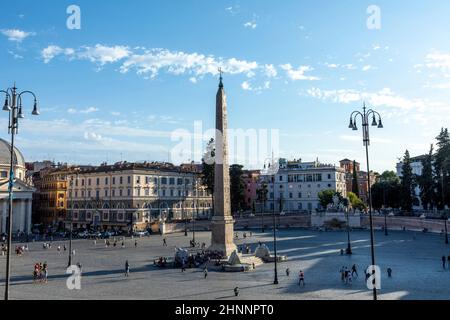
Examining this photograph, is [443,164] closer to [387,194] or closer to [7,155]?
[387,194]

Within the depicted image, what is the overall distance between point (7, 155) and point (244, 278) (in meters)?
57.8

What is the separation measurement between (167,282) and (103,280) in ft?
12.7

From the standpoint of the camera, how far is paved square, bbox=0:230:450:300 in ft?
69.9

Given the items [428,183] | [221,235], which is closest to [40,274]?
[221,235]

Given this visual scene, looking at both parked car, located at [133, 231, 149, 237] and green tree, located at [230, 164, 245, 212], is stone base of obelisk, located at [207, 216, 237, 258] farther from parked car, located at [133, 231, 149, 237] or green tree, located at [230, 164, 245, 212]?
green tree, located at [230, 164, 245, 212]

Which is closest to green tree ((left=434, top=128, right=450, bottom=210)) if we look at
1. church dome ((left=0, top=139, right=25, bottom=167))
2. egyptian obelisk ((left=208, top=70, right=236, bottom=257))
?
egyptian obelisk ((left=208, top=70, right=236, bottom=257))

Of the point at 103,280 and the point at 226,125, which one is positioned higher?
the point at 226,125

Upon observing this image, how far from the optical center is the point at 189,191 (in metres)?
77.6

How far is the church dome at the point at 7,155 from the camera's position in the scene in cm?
7025

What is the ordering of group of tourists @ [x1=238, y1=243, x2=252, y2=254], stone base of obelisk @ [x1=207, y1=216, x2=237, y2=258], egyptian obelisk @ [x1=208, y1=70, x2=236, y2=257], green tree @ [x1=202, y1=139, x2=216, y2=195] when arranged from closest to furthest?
stone base of obelisk @ [x1=207, y1=216, x2=237, y2=258], egyptian obelisk @ [x1=208, y1=70, x2=236, y2=257], group of tourists @ [x1=238, y1=243, x2=252, y2=254], green tree @ [x1=202, y1=139, x2=216, y2=195]

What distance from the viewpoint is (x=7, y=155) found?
2803 inches

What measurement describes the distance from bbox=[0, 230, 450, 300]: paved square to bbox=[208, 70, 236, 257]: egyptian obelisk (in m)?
3.71
